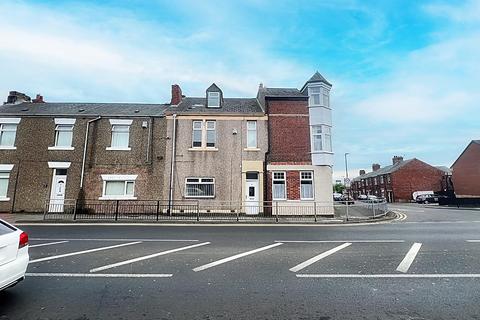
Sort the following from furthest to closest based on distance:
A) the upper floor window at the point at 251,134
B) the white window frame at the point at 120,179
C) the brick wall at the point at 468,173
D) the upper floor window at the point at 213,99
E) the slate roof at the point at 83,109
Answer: the brick wall at the point at 468,173, the upper floor window at the point at 213,99, the slate roof at the point at 83,109, the upper floor window at the point at 251,134, the white window frame at the point at 120,179

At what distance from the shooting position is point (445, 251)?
7930mm

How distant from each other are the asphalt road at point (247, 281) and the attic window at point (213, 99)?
14.5 meters

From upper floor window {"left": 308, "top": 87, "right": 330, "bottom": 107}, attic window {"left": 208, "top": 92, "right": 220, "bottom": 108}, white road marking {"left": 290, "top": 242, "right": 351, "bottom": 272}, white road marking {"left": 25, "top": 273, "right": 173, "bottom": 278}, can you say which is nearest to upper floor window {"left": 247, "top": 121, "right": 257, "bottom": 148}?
attic window {"left": 208, "top": 92, "right": 220, "bottom": 108}

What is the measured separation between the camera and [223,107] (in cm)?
2211

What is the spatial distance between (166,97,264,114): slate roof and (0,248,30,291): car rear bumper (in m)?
16.7

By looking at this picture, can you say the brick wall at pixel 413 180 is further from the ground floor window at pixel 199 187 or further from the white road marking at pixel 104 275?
the white road marking at pixel 104 275

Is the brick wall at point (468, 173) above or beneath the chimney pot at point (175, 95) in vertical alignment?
beneath

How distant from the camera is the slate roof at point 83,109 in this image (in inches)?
807

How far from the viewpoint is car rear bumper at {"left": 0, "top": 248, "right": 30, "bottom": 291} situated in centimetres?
415

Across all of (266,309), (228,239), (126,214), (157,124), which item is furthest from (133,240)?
(157,124)

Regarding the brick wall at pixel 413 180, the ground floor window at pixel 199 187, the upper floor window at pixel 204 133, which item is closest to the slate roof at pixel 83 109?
the upper floor window at pixel 204 133

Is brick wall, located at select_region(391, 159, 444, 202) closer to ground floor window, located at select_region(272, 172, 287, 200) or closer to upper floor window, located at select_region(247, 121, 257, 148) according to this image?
ground floor window, located at select_region(272, 172, 287, 200)

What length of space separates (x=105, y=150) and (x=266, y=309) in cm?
1887

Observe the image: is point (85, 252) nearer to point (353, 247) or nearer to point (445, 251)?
point (353, 247)
